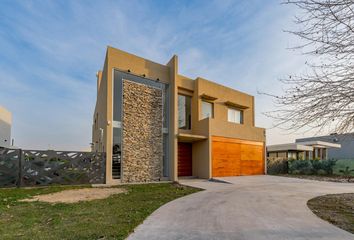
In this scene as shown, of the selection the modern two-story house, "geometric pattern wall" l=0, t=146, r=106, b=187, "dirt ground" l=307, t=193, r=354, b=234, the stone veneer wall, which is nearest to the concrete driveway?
"dirt ground" l=307, t=193, r=354, b=234

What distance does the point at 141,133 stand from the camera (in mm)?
15102

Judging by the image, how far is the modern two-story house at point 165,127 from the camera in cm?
1427

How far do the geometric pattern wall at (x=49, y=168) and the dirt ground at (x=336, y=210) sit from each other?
10183 millimetres

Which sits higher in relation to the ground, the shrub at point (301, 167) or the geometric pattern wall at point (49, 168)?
the geometric pattern wall at point (49, 168)

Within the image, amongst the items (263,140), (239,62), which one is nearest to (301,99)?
(239,62)

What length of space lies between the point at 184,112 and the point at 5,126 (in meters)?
27.5

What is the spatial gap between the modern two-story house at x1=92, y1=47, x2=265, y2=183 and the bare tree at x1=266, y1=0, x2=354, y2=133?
10.3 meters

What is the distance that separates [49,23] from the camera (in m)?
11.7

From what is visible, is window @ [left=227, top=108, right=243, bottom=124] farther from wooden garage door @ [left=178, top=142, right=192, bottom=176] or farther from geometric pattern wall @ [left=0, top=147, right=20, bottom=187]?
geometric pattern wall @ [left=0, top=147, right=20, bottom=187]

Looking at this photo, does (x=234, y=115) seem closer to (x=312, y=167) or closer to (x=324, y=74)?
(x=312, y=167)

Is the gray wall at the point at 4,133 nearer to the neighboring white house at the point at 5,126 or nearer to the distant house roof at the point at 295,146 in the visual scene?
the neighboring white house at the point at 5,126

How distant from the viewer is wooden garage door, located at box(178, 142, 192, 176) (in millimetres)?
17781

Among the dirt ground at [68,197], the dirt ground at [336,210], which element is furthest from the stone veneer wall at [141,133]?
the dirt ground at [336,210]

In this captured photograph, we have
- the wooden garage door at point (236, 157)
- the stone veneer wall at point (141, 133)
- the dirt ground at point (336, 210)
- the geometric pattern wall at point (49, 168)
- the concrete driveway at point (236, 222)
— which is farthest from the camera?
the wooden garage door at point (236, 157)
